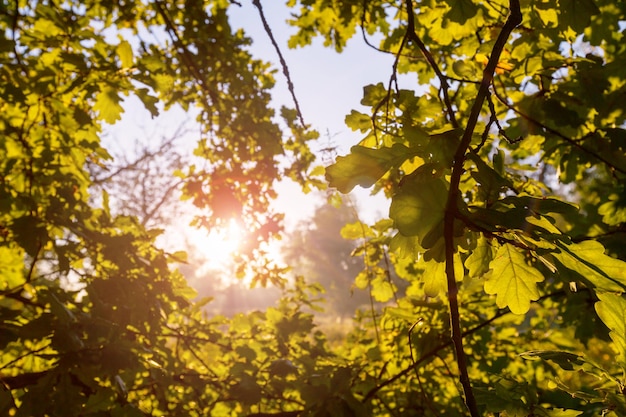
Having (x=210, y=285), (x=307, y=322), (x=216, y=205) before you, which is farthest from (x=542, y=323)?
(x=210, y=285)

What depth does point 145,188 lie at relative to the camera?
1653 centimetres

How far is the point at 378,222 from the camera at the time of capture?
275 cm

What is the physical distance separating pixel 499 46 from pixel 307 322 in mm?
2714

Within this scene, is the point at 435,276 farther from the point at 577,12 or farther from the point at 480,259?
the point at 577,12

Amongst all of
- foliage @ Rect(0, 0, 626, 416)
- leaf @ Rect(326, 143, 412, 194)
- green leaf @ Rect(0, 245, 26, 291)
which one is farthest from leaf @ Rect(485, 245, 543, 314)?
green leaf @ Rect(0, 245, 26, 291)

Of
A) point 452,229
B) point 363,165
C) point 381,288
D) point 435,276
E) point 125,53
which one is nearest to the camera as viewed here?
point 452,229

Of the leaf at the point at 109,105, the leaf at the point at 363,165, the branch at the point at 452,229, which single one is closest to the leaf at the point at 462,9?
the branch at the point at 452,229

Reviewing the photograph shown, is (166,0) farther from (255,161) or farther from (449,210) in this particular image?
(449,210)

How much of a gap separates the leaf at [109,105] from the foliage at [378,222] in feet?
0.05

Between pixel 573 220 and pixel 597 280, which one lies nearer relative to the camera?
pixel 597 280

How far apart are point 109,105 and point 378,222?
2216 mm

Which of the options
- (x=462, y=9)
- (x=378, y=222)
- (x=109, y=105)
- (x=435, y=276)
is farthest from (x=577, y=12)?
(x=109, y=105)

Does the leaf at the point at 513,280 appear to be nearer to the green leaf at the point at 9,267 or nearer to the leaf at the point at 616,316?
the leaf at the point at 616,316

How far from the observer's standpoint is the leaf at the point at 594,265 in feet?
2.81
